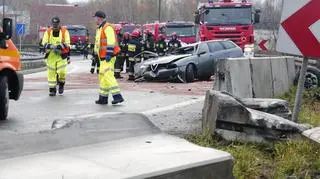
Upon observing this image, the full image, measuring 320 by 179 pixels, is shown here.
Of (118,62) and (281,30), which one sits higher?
(281,30)

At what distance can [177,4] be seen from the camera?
88.0 m

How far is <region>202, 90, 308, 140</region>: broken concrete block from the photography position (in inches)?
198

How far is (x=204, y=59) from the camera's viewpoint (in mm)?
17859

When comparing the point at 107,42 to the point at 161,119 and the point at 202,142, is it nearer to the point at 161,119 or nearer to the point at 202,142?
the point at 161,119

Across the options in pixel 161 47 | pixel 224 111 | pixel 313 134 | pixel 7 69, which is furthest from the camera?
pixel 161 47

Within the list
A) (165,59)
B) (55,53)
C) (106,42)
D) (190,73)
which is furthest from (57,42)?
(190,73)

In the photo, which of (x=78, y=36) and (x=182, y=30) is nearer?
(x=182, y=30)

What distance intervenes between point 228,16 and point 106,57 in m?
14.2

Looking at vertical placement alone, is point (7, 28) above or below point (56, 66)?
above

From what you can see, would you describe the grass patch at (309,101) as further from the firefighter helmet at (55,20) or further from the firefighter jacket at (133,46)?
the firefighter jacket at (133,46)

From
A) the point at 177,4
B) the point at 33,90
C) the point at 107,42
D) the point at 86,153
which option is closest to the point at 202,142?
the point at 86,153

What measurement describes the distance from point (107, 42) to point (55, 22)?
9.05 feet

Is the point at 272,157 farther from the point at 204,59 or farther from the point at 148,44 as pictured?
the point at 148,44

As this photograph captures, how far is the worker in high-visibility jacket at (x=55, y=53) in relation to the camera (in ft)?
41.0
